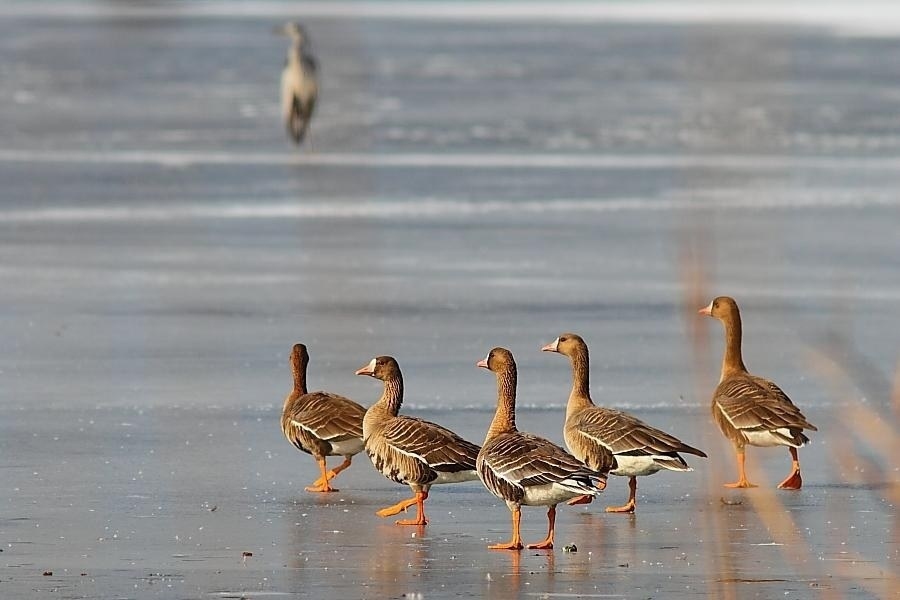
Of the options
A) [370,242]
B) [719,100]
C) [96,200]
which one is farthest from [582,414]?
[96,200]

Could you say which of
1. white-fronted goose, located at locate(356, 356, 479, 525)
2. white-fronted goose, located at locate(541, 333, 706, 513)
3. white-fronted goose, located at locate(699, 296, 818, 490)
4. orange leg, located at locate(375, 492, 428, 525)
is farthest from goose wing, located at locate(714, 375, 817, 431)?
orange leg, located at locate(375, 492, 428, 525)

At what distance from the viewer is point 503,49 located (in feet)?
156

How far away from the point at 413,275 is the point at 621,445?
7299mm

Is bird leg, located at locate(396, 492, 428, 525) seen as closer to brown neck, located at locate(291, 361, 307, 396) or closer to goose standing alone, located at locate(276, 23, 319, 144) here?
brown neck, located at locate(291, 361, 307, 396)

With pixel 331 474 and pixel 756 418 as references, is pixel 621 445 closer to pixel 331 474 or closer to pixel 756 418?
pixel 756 418

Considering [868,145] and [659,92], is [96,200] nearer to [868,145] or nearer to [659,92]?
[868,145]

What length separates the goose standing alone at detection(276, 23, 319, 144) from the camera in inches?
1009

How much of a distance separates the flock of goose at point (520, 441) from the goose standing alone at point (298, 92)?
17170 mm

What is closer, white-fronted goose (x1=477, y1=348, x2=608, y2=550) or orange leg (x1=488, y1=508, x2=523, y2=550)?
white-fronted goose (x1=477, y1=348, x2=608, y2=550)

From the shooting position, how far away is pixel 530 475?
667 cm

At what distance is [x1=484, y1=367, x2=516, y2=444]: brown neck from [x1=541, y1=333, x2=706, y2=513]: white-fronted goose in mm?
363

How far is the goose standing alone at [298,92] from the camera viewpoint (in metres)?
25.6

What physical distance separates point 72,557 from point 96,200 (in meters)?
12.9

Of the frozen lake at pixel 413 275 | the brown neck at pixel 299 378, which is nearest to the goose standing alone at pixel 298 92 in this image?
the frozen lake at pixel 413 275
